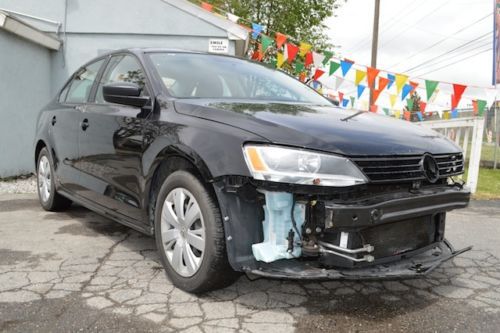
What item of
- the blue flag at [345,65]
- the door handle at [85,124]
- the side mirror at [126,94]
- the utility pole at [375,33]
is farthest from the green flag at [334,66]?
the utility pole at [375,33]

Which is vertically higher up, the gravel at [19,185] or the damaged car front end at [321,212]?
the damaged car front end at [321,212]

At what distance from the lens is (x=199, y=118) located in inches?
115

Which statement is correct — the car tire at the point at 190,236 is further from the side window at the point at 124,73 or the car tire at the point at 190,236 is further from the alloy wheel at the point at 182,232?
the side window at the point at 124,73

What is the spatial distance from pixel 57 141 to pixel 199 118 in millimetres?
2461

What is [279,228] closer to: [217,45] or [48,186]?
[48,186]

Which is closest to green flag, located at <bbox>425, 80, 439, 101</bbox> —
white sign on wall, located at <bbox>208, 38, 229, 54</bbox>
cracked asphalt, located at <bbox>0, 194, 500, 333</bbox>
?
white sign on wall, located at <bbox>208, 38, 229, 54</bbox>

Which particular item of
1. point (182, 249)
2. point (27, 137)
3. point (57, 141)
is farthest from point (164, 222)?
point (27, 137)

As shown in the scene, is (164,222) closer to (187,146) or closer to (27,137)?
(187,146)

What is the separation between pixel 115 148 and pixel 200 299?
1372 mm

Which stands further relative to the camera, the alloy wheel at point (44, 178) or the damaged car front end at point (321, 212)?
the alloy wheel at point (44, 178)

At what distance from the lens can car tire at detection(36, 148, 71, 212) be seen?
5145 millimetres

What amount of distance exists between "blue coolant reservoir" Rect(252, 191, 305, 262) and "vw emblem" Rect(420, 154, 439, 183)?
835mm

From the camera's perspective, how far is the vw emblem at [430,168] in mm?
2832

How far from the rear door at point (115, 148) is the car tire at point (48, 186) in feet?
3.31
